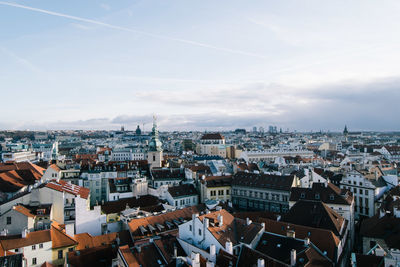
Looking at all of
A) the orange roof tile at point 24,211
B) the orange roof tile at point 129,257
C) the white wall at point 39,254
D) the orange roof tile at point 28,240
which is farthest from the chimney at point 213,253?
the orange roof tile at point 24,211

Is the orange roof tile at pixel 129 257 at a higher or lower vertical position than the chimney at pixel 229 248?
lower

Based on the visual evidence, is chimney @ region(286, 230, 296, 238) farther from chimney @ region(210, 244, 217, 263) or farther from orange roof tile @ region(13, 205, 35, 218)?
orange roof tile @ region(13, 205, 35, 218)

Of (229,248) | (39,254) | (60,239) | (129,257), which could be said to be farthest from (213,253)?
(39,254)

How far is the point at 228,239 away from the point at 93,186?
53875 mm

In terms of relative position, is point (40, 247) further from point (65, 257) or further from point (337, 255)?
point (337, 255)

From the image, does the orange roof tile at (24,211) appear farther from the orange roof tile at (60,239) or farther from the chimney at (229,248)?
the chimney at (229,248)

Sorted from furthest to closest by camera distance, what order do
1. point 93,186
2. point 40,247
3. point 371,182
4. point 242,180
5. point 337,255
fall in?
1. point 93,186
2. point 242,180
3. point 371,182
4. point 40,247
5. point 337,255

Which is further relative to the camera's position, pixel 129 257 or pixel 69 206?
pixel 69 206

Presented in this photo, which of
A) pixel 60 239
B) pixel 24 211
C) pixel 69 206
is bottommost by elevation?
pixel 60 239

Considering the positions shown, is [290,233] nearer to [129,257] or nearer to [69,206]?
[129,257]

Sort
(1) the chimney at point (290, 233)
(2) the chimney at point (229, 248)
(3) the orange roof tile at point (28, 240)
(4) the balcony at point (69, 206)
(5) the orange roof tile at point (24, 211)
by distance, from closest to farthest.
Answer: (2) the chimney at point (229, 248), (1) the chimney at point (290, 233), (3) the orange roof tile at point (28, 240), (5) the orange roof tile at point (24, 211), (4) the balcony at point (69, 206)

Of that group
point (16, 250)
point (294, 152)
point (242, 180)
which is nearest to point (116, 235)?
point (16, 250)

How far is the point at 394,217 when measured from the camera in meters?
46.8

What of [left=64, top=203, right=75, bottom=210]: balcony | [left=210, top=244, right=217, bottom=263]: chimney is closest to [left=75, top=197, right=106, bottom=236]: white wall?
[left=64, top=203, right=75, bottom=210]: balcony
